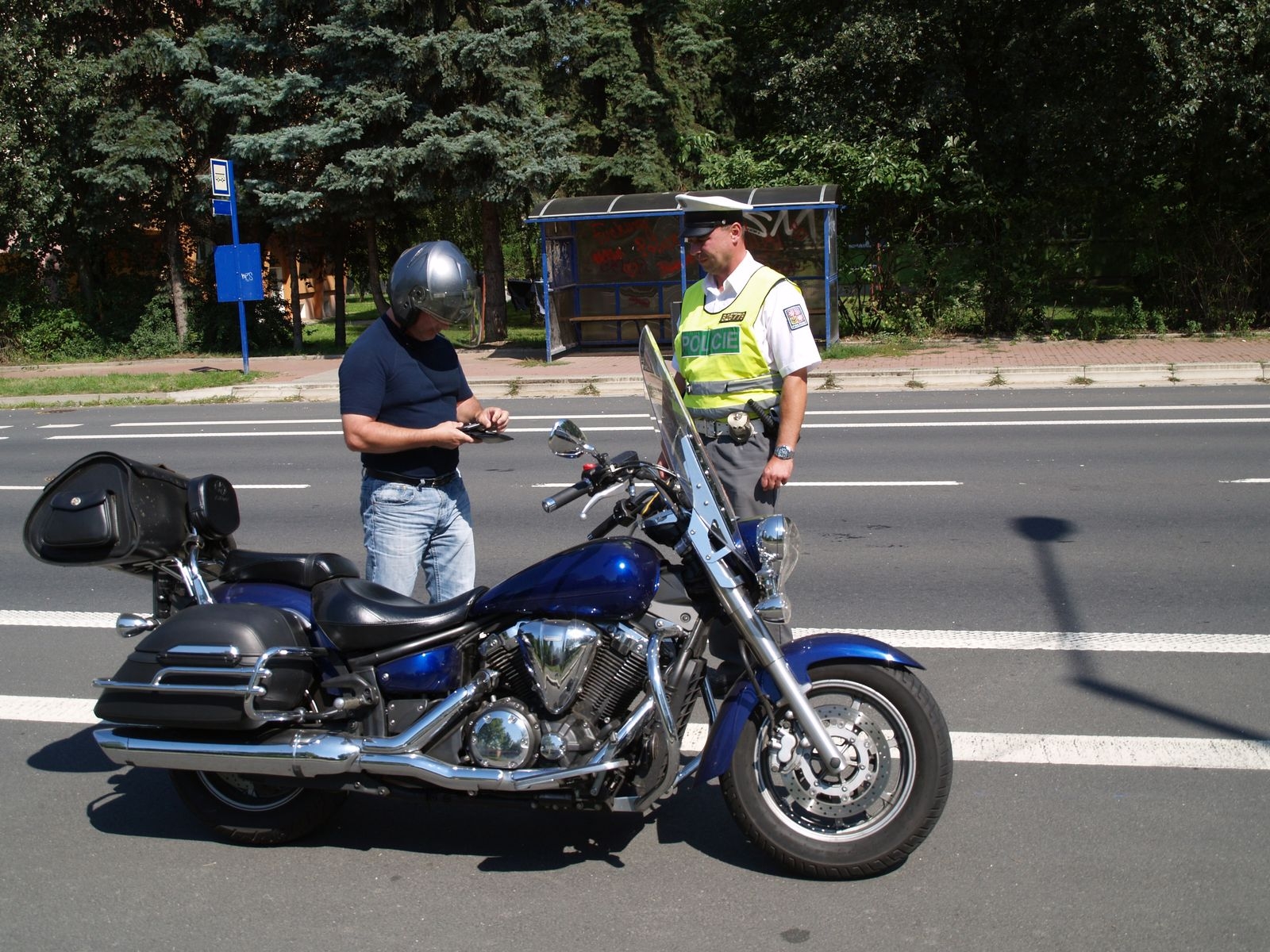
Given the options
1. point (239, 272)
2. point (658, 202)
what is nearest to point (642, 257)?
point (658, 202)

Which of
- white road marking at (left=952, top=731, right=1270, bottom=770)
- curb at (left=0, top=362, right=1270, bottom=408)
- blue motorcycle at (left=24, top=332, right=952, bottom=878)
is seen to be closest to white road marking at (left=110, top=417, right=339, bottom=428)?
curb at (left=0, top=362, right=1270, bottom=408)

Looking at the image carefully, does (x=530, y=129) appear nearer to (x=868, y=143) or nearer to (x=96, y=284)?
(x=868, y=143)

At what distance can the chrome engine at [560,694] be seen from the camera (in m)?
3.50

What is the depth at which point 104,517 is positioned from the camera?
3.90 meters

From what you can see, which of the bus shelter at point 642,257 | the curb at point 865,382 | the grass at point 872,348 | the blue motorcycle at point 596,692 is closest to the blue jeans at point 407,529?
the blue motorcycle at point 596,692

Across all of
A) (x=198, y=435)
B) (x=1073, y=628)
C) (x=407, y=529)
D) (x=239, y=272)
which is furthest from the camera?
(x=239, y=272)

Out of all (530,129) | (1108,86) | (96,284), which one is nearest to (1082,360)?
(1108,86)

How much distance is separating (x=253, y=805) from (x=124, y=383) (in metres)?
16.8

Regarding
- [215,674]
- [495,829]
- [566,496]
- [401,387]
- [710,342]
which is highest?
[710,342]

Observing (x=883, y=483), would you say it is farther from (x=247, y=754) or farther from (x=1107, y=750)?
(x=247, y=754)

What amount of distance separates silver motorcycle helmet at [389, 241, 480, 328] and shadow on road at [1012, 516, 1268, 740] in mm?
3144

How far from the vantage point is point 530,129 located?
2020 cm

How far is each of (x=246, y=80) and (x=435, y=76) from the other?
140 inches

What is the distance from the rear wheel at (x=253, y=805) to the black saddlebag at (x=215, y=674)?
341mm
